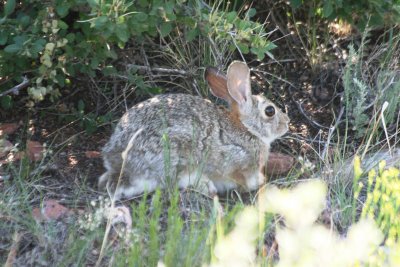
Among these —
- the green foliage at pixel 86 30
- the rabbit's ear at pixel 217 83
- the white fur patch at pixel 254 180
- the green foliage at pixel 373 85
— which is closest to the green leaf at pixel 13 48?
the green foliage at pixel 86 30

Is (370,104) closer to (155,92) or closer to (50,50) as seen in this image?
(155,92)

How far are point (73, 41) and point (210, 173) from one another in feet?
3.95

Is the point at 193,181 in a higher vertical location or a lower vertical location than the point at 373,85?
higher

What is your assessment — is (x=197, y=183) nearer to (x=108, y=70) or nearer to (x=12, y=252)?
(x=108, y=70)

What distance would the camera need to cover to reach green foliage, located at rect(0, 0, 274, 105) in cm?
418

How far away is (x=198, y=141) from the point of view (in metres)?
4.25

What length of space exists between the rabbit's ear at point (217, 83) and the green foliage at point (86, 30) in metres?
0.21

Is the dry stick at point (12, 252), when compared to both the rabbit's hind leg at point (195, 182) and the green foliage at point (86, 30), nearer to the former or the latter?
the rabbit's hind leg at point (195, 182)

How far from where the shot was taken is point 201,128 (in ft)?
14.2

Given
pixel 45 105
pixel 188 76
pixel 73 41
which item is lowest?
pixel 45 105

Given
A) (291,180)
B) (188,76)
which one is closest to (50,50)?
(188,76)

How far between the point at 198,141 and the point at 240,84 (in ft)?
1.90

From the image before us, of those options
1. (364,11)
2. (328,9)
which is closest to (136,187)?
(328,9)

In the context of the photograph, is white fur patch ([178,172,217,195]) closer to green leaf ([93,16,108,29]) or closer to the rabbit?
the rabbit
